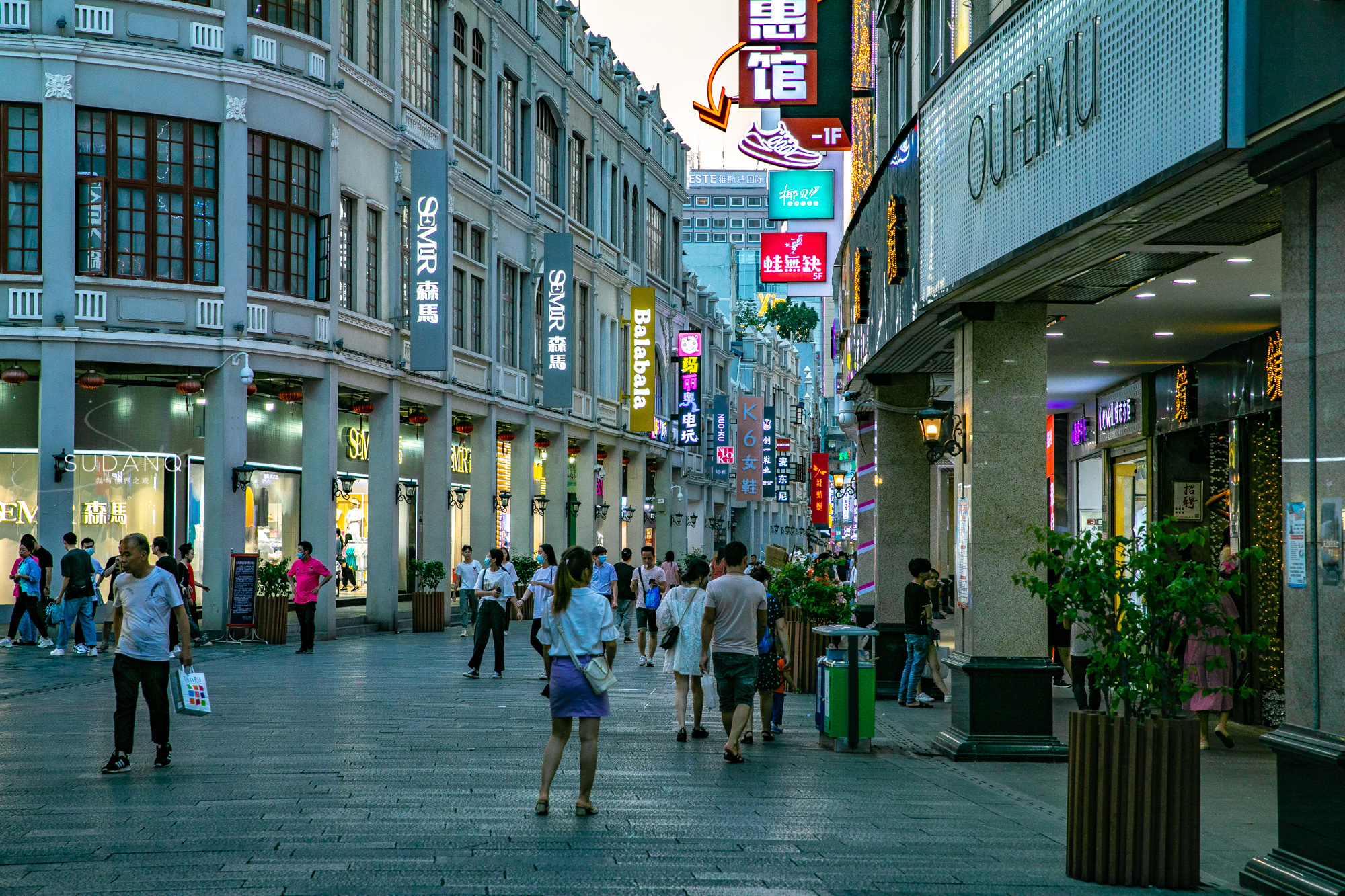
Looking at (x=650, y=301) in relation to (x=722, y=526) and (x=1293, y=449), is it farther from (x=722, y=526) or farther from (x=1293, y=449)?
(x=1293, y=449)

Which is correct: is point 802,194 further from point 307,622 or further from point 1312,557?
point 1312,557

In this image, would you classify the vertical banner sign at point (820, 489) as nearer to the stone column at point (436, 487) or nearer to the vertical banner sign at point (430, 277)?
the stone column at point (436, 487)

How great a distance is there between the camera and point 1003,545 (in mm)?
12031

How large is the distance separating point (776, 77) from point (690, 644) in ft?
33.8

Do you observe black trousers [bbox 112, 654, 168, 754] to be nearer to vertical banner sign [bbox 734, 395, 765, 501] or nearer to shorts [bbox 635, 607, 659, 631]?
shorts [bbox 635, 607, 659, 631]

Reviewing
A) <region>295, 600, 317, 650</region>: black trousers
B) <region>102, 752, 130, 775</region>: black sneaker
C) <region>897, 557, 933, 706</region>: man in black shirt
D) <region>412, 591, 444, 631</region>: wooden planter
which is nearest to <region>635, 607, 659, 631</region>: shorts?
<region>295, 600, 317, 650</region>: black trousers

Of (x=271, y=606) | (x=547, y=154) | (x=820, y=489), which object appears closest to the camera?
(x=271, y=606)

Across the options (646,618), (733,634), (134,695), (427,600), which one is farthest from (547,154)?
(134,695)

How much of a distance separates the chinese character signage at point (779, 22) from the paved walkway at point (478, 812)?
1023 centimetres

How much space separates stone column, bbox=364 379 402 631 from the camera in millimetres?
29734

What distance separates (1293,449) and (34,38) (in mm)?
22175

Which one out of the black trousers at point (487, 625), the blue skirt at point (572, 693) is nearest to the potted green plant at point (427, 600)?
the black trousers at point (487, 625)

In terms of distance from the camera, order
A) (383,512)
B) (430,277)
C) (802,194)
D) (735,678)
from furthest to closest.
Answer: (802,194), (383,512), (430,277), (735,678)

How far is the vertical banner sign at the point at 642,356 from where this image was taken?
147ft
